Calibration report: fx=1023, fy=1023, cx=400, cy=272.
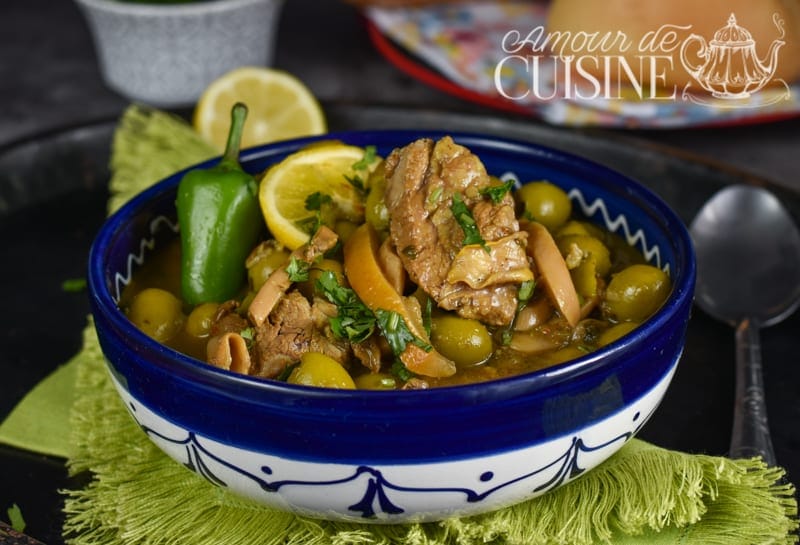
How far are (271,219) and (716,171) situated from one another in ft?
4.97

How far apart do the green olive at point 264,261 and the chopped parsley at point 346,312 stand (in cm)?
18

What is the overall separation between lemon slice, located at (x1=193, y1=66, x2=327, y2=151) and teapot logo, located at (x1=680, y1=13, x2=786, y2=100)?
1541mm

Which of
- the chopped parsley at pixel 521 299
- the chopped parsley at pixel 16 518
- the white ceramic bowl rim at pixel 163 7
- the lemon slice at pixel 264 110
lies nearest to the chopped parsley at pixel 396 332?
the chopped parsley at pixel 521 299

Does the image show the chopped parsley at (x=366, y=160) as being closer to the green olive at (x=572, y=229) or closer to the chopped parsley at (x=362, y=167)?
the chopped parsley at (x=362, y=167)

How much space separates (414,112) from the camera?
3.54m

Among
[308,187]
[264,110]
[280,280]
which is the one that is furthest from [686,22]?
→ [280,280]

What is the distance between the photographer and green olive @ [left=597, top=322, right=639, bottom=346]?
2074 millimetres

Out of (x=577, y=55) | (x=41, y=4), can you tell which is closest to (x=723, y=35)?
(x=577, y=55)

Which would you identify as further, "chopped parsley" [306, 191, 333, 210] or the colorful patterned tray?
the colorful patterned tray

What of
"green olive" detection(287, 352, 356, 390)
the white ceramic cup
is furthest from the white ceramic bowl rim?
"green olive" detection(287, 352, 356, 390)

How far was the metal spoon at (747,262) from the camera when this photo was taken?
8.80 feet

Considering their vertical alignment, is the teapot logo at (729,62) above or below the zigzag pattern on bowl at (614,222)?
above

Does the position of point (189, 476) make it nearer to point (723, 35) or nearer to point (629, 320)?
point (629, 320)

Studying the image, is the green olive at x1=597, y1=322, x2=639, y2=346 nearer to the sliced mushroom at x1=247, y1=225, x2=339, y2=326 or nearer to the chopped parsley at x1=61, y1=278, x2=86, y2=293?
the sliced mushroom at x1=247, y1=225, x2=339, y2=326
